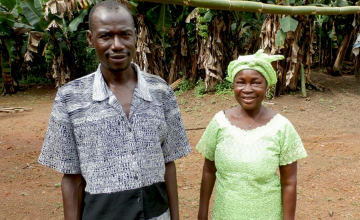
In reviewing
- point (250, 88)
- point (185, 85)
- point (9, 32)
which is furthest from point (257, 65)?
point (9, 32)

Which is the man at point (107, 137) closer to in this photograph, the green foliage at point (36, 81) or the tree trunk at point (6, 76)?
the tree trunk at point (6, 76)

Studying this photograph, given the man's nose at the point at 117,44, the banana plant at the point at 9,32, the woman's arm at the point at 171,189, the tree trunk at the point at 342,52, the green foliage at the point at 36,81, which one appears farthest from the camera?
the green foliage at the point at 36,81

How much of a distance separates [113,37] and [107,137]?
1.22 ft

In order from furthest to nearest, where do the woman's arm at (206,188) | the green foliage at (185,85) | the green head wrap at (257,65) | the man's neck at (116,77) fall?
the green foliage at (185,85)
the woman's arm at (206,188)
the green head wrap at (257,65)
the man's neck at (116,77)

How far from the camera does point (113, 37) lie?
4.41ft

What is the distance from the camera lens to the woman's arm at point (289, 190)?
1733 mm

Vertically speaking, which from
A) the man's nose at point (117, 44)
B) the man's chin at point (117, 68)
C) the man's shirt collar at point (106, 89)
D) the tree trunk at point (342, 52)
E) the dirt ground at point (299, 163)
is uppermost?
the man's nose at point (117, 44)

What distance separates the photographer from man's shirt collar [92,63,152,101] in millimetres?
1362

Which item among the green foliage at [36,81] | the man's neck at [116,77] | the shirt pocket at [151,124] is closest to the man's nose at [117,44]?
the man's neck at [116,77]

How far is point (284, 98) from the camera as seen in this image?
805cm

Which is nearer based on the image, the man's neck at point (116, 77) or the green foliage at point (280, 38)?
the man's neck at point (116, 77)

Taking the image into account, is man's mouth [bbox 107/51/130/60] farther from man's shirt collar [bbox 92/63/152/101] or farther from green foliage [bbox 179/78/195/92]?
green foliage [bbox 179/78/195/92]

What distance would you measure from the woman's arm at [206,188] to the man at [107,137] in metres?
0.52

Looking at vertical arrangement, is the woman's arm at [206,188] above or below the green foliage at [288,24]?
below
